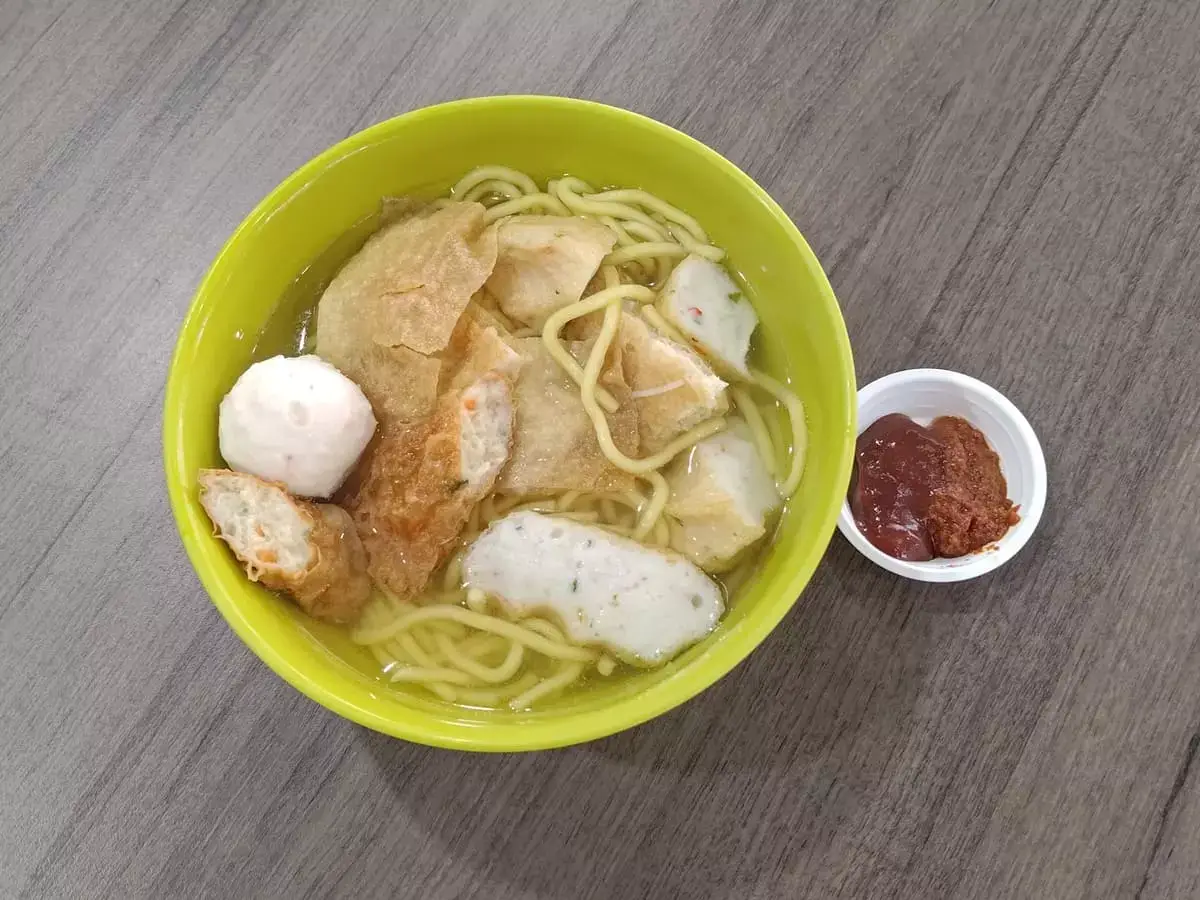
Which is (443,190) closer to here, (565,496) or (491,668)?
(565,496)

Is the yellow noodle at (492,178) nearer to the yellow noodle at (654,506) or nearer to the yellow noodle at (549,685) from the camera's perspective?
the yellow noodle at (654,506)

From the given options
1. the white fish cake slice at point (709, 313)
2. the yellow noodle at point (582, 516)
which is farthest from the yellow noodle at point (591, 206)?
the yellow noodle at point (582, 516)

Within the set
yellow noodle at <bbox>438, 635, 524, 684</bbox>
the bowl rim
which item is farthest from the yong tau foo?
the bowl rim

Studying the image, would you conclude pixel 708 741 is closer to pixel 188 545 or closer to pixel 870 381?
pixel 870 381

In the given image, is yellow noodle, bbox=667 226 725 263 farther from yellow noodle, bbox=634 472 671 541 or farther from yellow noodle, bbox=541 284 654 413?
yellow noodle, bbox=634 472 671 541

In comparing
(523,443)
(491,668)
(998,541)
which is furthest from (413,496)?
(998,541)
